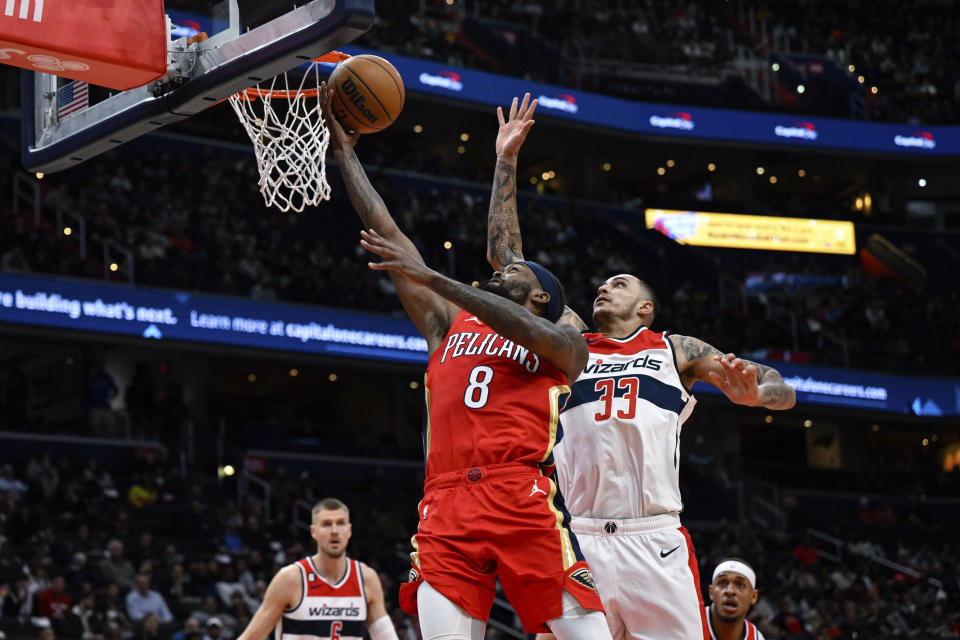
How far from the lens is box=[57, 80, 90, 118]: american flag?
20.8 ft

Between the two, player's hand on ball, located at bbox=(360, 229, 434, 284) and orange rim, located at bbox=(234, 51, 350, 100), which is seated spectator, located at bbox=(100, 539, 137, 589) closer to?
orange rim, located at bbox=(234, 51, 350, 100)

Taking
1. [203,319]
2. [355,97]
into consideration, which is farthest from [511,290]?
[203,319]

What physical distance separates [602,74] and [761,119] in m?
3.89

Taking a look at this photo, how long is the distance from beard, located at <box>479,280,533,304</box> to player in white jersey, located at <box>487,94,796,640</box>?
0.76 metres

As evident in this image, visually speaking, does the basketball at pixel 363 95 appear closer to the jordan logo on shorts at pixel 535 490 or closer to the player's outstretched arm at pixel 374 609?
the jordan logo on shorts at pixel 535 490

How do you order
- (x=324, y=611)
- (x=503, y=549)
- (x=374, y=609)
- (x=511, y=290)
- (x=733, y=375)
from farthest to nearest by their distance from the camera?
(x=374, y=609)
(x=324, y=611)
(x=733, y=375)
(x=511, y=290)
(x=503, y=549)

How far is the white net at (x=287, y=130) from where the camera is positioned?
24.1ft

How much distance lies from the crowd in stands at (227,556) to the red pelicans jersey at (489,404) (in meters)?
7.41

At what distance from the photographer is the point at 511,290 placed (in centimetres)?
496

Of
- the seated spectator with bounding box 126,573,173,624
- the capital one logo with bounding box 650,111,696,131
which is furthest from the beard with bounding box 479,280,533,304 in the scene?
the capital one logo with bounding box 650,111,696,131

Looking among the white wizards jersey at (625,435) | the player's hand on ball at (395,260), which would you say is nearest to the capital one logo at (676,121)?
the white wizards jersey at (625,435)

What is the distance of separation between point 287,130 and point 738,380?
3.23 metres

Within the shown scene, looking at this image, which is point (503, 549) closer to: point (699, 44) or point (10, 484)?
point (10, 484)

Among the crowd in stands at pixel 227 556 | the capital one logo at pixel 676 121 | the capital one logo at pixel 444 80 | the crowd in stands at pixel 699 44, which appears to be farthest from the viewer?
the capital one logo at pixel 676 121
